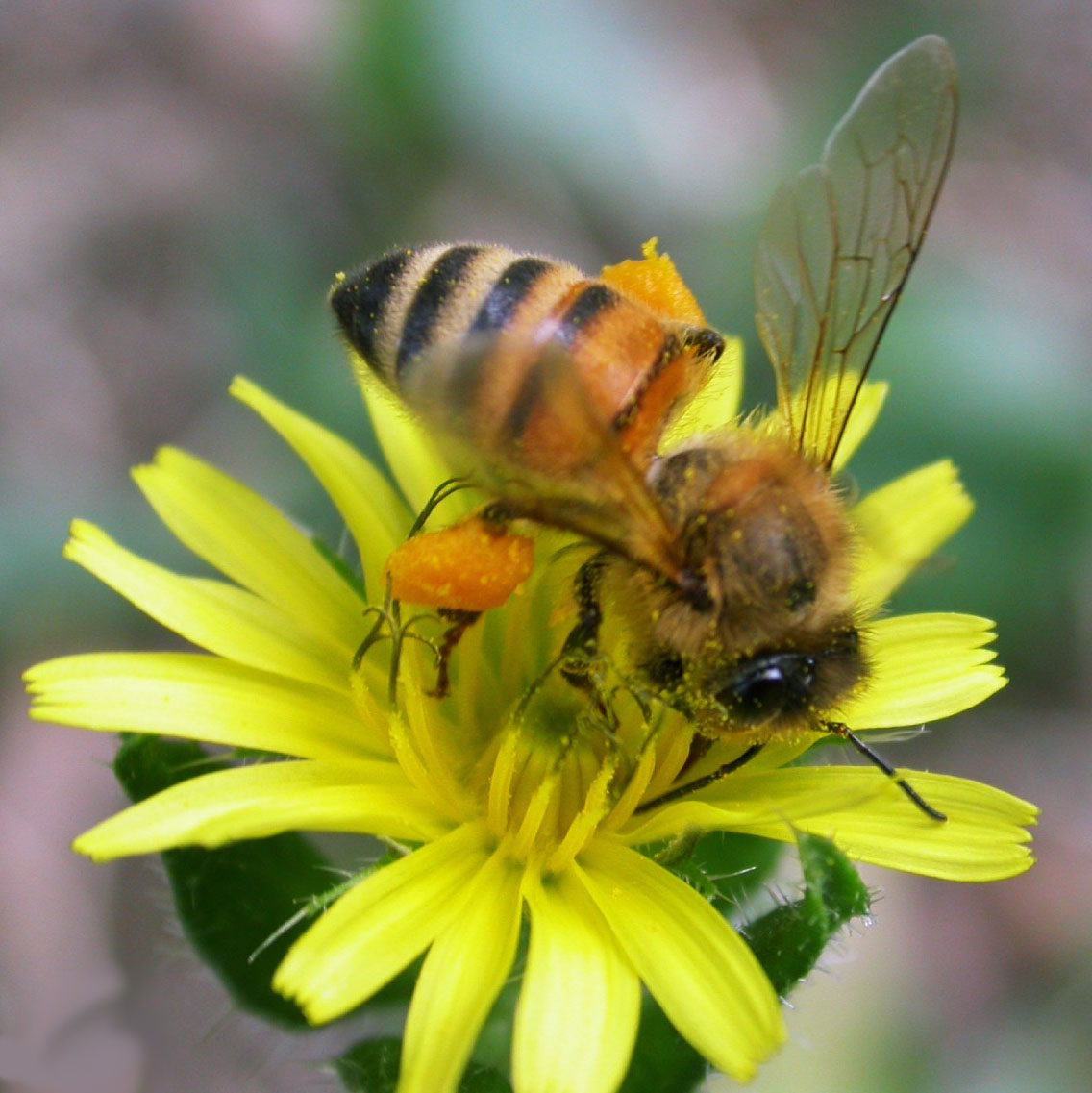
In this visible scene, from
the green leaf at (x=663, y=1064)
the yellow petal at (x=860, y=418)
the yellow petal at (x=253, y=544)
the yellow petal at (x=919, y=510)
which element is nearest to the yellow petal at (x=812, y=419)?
the yellow petal at (x=860, y=418)

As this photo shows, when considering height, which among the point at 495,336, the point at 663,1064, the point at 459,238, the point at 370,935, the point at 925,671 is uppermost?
the point at 459,238

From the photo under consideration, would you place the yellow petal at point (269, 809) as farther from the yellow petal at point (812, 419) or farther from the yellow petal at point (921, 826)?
the yellow petal at point (812, 419)

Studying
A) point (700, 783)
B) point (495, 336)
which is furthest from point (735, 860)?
point (495, 336)

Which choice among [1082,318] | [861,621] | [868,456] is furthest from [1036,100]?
[861,621]

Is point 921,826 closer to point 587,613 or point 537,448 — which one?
point 587,613

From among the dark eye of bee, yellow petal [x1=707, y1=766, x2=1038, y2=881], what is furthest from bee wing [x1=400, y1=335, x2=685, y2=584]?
yellow petal [x1=707, y1=766, x2=1038, y2=881]

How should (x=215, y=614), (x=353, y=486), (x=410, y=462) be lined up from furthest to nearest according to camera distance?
(x=410, y=462)
(x=353, y=486)
(x=215, y=614)

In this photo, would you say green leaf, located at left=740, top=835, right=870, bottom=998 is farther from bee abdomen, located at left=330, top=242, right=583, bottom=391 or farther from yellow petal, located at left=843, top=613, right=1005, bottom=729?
bee abdomen, located at left=330, top=242, right=583, bottom=391
